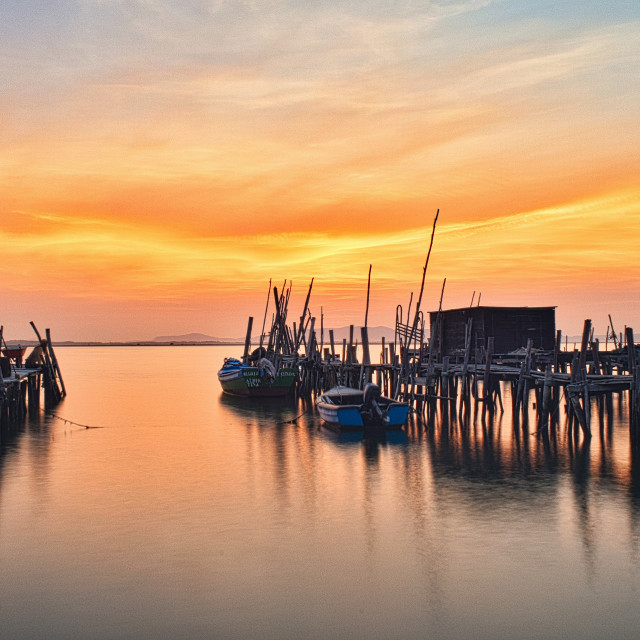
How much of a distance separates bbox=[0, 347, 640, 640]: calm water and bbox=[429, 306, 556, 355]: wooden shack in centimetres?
1231

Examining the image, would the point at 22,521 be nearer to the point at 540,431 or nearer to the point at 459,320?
the point at 540,431

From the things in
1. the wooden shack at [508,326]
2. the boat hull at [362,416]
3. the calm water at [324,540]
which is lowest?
the calm water at [324,540]

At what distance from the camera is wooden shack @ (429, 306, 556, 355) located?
41.6 metres

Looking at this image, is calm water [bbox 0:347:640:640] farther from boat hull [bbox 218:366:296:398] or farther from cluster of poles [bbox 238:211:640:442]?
boat hull [bbox 218:366:296:398]

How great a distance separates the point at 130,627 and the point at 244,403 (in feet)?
125

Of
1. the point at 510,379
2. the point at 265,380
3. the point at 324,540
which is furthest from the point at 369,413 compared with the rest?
the point at 265,380

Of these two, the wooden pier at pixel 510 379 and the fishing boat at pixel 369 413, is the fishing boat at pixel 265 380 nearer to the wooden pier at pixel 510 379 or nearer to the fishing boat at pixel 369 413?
the wooden pier at pixel 510 379

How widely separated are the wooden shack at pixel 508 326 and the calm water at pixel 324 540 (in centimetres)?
1231

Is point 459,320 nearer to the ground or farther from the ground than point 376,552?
farther from the ground

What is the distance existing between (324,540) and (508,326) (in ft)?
94.1

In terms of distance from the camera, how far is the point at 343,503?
1956cm

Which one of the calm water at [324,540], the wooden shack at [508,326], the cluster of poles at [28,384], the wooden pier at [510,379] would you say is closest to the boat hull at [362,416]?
the calm water at [324,540]

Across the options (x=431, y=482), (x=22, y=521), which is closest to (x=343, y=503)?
(x=431, y=482)

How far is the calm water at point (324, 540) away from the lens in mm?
11500
